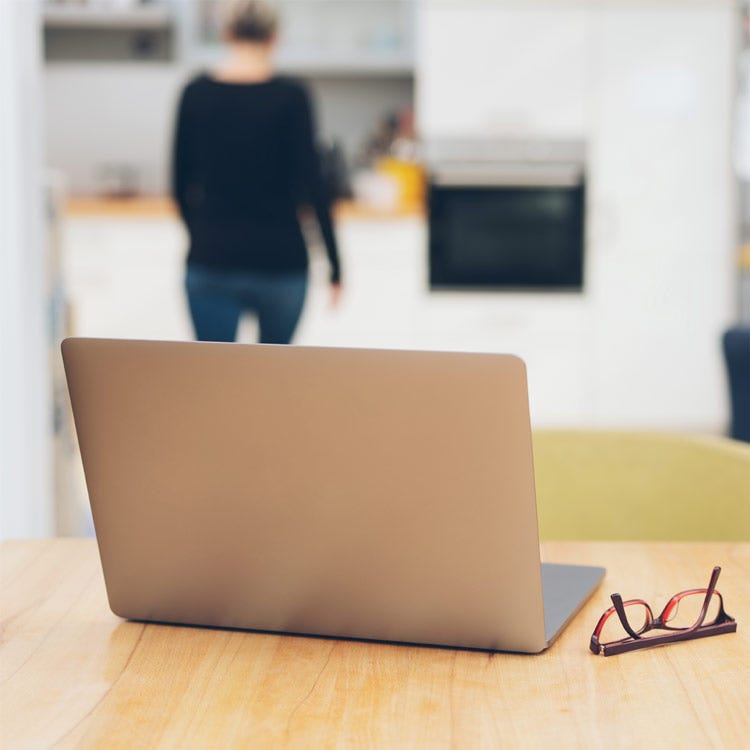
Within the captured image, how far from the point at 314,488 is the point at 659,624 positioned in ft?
0.85

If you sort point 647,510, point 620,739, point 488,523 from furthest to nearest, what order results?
point 647,510 < point 488,523 < point 620,739

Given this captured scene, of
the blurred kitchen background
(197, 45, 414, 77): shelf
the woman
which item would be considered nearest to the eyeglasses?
the woman

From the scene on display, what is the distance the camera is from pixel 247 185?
8.70 ft

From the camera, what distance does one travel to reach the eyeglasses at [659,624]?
2.64ft

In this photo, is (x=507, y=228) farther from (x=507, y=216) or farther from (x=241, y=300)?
(x=241, y=300)

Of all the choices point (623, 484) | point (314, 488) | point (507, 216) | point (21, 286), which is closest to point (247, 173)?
point (21, 286)

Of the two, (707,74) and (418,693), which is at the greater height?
(707,74)

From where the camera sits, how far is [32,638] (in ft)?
2.81

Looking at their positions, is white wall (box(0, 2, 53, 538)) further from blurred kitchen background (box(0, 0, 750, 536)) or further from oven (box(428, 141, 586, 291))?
oven (box(428, 141, 586, 291))

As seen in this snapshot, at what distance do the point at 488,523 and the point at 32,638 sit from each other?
0.35m

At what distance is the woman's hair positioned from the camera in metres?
2.67

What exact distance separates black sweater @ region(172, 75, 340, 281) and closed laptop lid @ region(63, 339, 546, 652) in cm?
179

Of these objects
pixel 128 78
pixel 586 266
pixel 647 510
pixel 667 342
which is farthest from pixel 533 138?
pixel 647 510

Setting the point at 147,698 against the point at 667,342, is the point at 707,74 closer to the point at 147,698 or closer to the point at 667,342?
the point at 667,342
